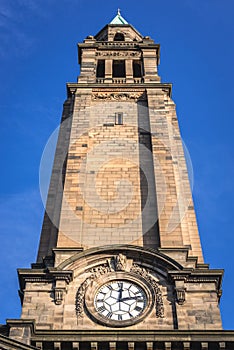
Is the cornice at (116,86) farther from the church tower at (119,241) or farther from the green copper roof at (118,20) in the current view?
the green copper roof at (118,20)

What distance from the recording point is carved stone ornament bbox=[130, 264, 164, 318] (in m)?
24.7

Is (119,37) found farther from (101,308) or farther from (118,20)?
(101,308)

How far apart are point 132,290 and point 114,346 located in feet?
12.9

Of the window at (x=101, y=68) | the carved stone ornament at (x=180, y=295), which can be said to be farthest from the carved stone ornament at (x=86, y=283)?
the window at (x=101, y=68)

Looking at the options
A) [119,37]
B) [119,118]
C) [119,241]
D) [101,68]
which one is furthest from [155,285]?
[119,37]

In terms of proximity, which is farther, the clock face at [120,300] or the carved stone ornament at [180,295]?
the carved stone ornament at [180,295]

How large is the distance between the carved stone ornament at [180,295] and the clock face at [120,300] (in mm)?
1372

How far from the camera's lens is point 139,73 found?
44250 millimetres

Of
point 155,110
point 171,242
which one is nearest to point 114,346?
point 171,242

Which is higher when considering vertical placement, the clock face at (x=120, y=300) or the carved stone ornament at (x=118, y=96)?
the carved stone ornament at (x=118, y=96)

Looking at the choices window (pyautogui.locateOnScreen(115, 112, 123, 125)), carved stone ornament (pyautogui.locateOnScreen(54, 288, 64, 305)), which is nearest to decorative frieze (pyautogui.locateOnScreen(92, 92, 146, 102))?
window (pyautogui.locateOnScreen(115, 112, 123, 125))

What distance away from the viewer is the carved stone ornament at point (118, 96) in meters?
39.0

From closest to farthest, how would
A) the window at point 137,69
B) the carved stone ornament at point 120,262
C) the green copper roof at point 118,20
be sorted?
the carved stone ornament at point 120,262
the window at point 137,69
the green copper roof at point 118,20

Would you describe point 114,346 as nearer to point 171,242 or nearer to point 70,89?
point 171,242
